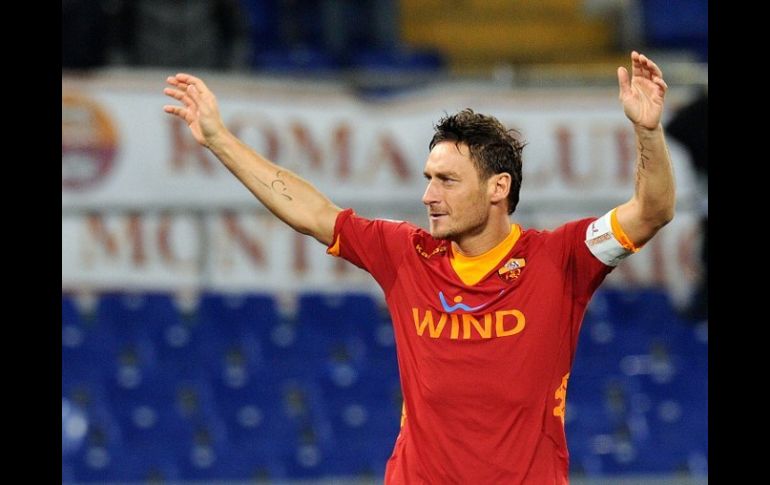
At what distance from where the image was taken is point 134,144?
34.0 feet

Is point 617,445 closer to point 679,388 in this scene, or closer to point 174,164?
point 679,388

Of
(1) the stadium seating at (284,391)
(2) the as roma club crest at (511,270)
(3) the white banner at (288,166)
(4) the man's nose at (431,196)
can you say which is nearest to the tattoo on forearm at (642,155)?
(2) the as roma club crest at (511,270)

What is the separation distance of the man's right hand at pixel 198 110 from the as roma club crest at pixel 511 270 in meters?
1.17

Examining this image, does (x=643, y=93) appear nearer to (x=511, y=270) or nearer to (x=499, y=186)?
(x=499, y=186)

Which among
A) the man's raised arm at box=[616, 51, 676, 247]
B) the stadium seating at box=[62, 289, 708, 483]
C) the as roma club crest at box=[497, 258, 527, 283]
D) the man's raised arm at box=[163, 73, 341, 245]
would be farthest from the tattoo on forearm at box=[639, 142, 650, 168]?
the stadium seating at box=[62, 289, 708, 483]

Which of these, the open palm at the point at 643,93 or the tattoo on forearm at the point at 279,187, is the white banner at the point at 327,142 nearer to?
the tattoo on forearm at the point at 279,187

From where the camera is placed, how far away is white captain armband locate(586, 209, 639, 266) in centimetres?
440

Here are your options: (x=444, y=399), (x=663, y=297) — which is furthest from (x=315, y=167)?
(x=444, y=399)

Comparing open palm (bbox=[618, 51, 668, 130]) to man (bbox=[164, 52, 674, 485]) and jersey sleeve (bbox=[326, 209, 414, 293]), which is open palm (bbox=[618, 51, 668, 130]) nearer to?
man (bbox=[164, 52, 674, 485])

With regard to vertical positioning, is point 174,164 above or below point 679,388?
above

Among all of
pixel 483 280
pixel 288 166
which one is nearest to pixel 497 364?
pixel 483 280

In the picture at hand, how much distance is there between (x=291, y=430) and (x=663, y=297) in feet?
Answer: 11.6

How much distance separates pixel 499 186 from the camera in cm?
479

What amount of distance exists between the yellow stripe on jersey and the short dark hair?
15 cm
